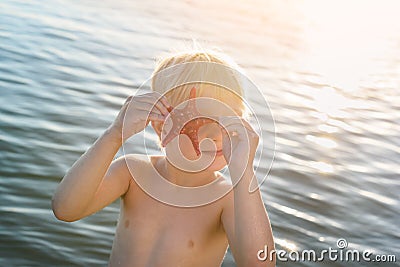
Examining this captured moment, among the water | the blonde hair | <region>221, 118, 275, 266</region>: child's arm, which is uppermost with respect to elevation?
the blonde hair

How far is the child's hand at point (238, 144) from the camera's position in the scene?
99.6 inches

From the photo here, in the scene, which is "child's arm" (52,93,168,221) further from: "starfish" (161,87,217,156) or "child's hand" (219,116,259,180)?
"child's hand" (219,116,259,180)

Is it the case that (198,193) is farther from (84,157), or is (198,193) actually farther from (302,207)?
(302,207)

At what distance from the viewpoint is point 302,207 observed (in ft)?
15.9

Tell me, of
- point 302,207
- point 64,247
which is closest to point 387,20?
point 302,207

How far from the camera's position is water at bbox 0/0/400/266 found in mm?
4371

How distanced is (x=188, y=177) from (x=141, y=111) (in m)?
0.40

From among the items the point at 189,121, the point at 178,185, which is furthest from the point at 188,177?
the point at 189,121

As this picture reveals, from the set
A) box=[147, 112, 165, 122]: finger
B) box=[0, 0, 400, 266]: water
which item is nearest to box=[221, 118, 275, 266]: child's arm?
box=[147, 112, 165, 122]: finger

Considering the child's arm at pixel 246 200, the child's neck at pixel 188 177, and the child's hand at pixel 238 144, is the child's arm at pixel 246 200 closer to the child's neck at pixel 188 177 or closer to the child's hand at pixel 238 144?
the child's hand at pixel 238 144

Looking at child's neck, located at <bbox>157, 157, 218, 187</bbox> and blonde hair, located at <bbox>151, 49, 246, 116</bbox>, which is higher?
blonde hair, located at <bbox>151, 49, 246, 116</bbox>

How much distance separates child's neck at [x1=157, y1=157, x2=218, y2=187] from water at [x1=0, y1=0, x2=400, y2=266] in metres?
0.74

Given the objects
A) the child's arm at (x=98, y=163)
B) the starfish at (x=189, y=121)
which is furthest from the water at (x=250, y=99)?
the child's arm at (x=98, y=163)

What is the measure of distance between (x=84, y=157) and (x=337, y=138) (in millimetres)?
4082
